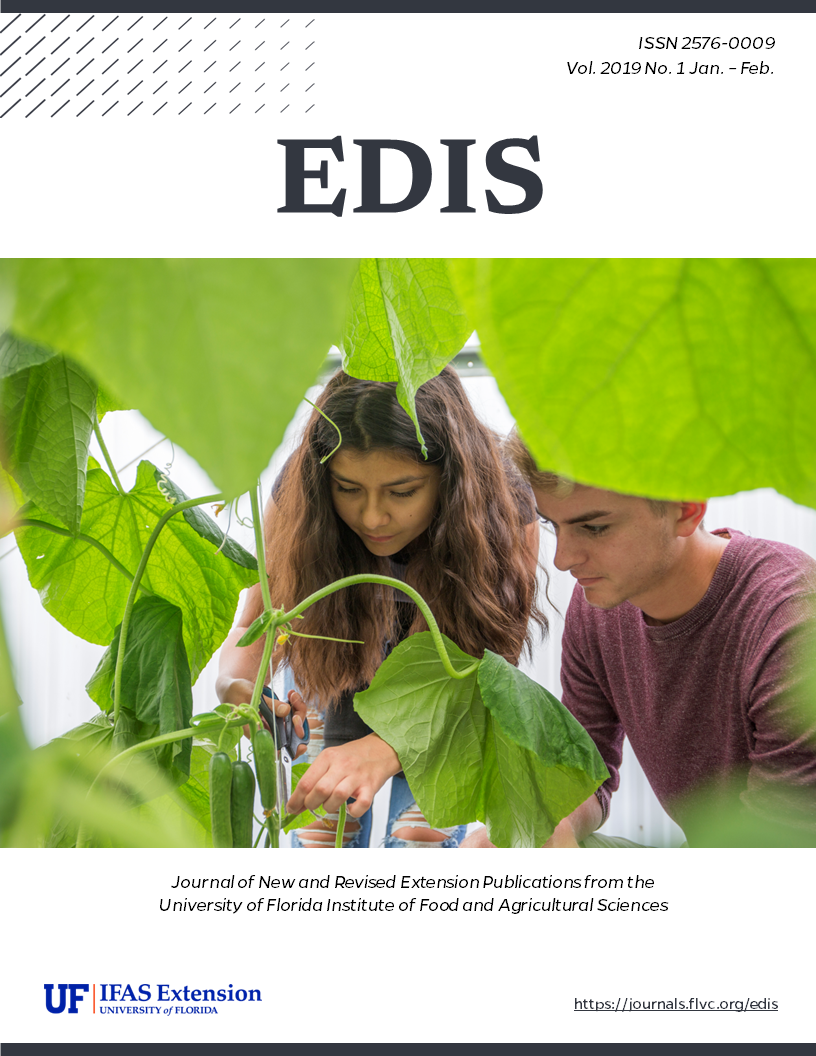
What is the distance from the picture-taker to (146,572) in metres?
0.30

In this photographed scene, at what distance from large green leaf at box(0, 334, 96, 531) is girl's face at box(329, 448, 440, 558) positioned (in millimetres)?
362

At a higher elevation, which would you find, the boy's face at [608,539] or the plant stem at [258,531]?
the boy's face at [608,539]

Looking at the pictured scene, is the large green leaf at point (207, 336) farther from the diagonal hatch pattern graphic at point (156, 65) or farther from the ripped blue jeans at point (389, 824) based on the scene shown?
the ripped blue jeans at point (389, 824)

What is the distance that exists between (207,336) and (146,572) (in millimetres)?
264

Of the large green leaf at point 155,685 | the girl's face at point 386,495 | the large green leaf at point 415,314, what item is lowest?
the large green leaf at point 155,685

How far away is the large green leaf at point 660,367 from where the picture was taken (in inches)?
2.1

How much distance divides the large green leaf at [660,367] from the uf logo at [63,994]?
20 centimetres

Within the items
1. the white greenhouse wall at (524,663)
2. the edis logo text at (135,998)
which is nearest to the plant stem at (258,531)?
the edis logo text at (135,998)

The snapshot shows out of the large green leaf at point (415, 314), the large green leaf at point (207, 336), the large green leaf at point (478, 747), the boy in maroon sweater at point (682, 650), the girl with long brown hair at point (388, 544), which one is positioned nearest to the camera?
the large green leaf at point (207, 336)

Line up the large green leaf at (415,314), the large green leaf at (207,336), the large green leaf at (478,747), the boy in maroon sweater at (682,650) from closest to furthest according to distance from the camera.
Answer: the large green leaf at (207,336) → the large green leaf at (415,314) → the large green leaf at (478,747) → the boy in maroon sweater at (682,650)

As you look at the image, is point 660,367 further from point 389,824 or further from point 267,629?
point 389,824

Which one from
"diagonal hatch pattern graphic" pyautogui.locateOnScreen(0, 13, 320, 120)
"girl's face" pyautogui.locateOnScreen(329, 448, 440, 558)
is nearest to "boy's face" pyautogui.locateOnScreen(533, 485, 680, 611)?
"girl's face" pyautogui.locateOnScreen(329, 448, 440, 558)

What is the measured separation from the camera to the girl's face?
1.74ft

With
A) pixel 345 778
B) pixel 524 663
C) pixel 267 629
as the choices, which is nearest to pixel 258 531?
pixel 267 629
